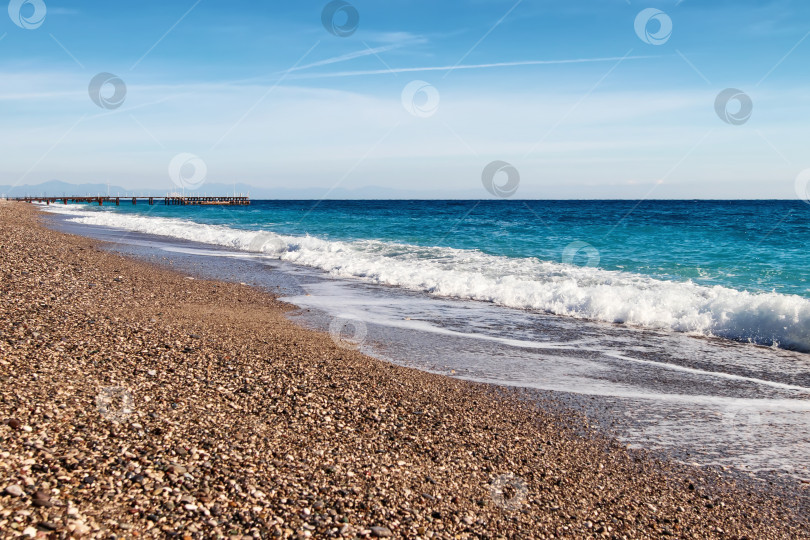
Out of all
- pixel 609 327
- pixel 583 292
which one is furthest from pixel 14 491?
pixel 583 292

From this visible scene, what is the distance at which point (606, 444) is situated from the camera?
6117 mm

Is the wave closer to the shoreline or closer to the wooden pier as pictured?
the shoreline

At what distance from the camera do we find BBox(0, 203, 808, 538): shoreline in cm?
408

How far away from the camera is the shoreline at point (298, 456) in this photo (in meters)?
4.08

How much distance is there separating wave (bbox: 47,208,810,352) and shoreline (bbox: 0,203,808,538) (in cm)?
700

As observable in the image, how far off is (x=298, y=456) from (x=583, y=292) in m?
11.2

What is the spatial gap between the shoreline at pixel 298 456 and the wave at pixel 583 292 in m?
7.00

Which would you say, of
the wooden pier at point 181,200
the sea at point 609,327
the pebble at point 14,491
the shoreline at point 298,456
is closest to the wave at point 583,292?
the sea at point 609,327

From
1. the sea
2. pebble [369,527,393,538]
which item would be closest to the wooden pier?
the sea

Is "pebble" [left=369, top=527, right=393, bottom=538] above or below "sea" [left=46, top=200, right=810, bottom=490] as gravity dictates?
below

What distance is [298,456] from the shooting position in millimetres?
5051

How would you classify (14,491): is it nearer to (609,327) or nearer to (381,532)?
(381,532)

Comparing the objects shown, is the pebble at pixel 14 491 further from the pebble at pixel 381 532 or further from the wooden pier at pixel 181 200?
the wooden pier at pixel 181 200

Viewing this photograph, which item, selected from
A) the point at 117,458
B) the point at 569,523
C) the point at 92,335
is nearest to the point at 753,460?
the point at 569,523
